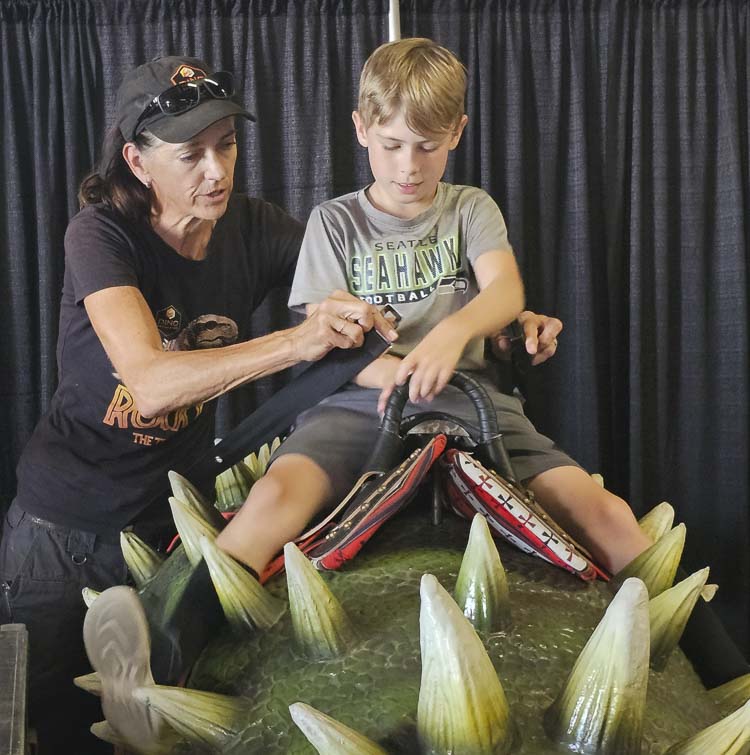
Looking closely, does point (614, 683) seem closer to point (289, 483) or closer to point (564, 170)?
point (289, 483)

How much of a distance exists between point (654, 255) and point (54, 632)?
157 centimetres

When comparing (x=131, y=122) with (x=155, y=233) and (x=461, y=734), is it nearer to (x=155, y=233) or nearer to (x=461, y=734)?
(x=155, y=233)

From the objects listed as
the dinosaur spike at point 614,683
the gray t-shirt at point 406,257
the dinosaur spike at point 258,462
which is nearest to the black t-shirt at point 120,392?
the dinosaur spike at point 258,462

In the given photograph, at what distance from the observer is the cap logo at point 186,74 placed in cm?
128

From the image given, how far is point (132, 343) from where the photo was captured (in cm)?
122

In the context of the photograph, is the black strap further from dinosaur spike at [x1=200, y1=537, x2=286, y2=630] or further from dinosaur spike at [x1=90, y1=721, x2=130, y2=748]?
dinosaur spike at [x1=90, y1=721, x2=130, y2=748]

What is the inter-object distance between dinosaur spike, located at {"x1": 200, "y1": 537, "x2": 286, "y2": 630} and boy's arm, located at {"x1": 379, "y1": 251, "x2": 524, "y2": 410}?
10.6 inches

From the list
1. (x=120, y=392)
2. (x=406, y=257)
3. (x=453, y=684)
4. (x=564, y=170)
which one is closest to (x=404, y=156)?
(x=406, y=257)

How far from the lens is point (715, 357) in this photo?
7.33ft

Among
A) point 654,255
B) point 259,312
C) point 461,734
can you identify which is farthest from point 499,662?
point 654,255

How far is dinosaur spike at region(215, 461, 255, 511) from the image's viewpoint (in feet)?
4.37

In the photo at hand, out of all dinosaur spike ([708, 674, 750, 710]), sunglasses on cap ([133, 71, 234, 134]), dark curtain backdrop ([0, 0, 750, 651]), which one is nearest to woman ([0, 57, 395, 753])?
sunglasses on cap ([133, 71, 234, 134])

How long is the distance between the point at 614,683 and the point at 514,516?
26 centimetres

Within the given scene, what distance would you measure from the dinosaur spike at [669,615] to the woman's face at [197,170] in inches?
33.5
